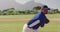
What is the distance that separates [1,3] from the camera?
76.7 ft

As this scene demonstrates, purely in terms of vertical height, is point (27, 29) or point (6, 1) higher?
point (6, 1)

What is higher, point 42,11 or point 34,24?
point 42,11

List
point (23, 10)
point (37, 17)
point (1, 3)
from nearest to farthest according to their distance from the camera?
point (37, 17)
point (1, 3)
point (23, 10)

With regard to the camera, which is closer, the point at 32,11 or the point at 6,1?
the point at 6,1

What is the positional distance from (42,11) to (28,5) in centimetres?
1953

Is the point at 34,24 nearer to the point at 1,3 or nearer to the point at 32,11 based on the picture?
the point at 1,3

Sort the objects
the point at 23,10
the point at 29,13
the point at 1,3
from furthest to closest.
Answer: the point at 29,13 < the point at 23,10 < the point at 1,3

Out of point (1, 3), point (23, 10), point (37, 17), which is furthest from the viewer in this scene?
point (23, 10)

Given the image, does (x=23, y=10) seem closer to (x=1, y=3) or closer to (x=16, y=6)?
(x=16, y=6)

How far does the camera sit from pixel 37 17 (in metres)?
4.67

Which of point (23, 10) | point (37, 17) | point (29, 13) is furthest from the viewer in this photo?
point (29, 13)

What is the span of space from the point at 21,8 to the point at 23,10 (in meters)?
0.39

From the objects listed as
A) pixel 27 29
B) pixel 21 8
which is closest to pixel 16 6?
pixel 21 8

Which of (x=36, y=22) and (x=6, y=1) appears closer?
(x=36, y=22)
